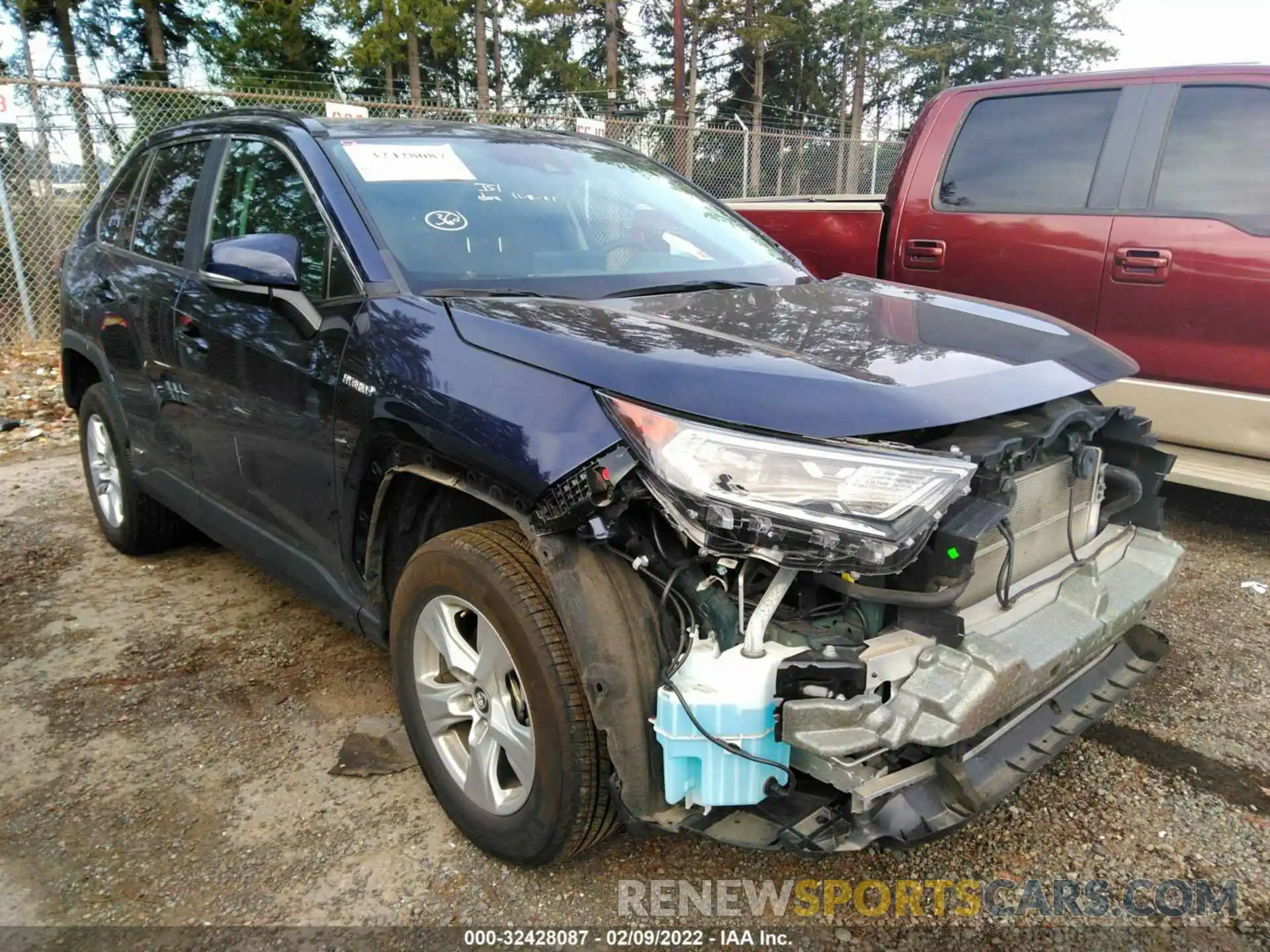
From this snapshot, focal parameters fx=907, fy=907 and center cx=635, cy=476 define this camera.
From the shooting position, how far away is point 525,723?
212cm

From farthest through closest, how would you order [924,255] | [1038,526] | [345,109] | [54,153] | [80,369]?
1. [54,153]
2. [345,109]
3. [924,255]
4. [80,369]
5. [1038,526]

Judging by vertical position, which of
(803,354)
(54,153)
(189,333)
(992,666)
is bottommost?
(992,666)

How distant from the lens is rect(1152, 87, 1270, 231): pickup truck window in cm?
386

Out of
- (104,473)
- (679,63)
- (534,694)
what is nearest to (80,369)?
(104,473)

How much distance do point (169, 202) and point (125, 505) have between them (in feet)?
4.68

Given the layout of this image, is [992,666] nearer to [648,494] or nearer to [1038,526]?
[1038,526]

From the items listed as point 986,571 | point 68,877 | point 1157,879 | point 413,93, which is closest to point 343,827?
point 68,877

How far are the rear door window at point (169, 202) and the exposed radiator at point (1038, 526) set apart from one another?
2.99m

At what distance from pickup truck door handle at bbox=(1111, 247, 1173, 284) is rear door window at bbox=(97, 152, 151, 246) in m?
4.32

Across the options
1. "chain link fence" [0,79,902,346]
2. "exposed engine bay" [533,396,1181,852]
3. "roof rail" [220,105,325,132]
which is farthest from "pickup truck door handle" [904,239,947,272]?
Answer: "chain link fence" [0,79,902,346]

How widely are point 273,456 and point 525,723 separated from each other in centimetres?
129

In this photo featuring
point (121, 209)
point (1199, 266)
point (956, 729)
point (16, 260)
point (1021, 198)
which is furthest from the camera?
point (16, 260)

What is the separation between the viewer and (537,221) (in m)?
2.89

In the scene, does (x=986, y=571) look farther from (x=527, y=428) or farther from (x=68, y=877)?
(x=68, y=877)
